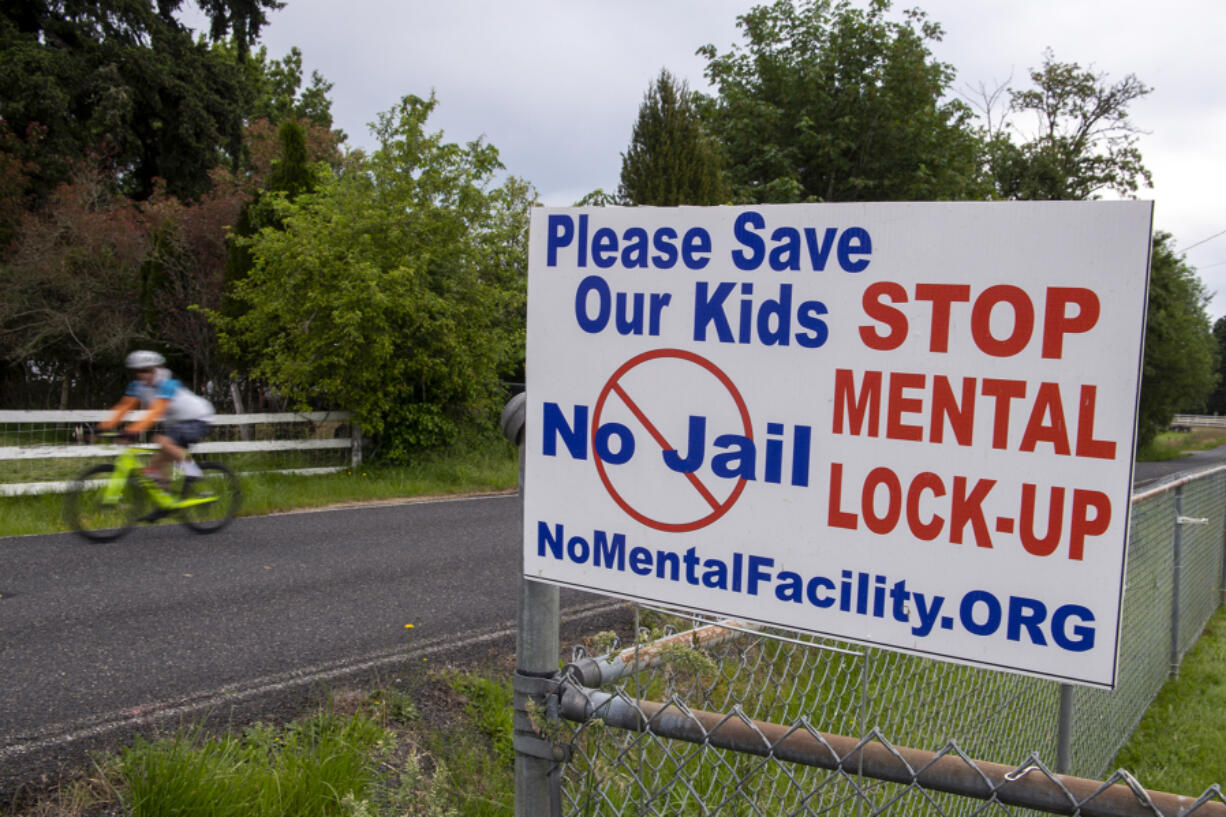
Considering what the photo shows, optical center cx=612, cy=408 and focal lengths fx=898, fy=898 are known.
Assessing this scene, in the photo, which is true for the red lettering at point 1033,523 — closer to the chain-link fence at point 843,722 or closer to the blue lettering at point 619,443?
the chain-link fence at point 843,722

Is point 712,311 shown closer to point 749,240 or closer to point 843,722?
point 749,240

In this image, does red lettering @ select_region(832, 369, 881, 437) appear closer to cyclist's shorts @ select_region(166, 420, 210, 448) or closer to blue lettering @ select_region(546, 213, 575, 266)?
blue lettering @ select_region(546, 213, 575, 266)

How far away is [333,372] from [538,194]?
368 inches

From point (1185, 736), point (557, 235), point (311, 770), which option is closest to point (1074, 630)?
point (557, 235)

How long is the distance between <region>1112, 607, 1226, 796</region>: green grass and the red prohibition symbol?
3.76 meters

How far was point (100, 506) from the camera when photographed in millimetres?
8516

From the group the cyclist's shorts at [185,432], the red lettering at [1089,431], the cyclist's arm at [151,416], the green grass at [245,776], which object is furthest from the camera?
the cyclist's shorts at [185,432]

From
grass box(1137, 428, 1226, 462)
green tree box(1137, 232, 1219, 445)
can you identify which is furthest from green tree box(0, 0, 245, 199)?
green tree box(1137, 232, 1219, 445)

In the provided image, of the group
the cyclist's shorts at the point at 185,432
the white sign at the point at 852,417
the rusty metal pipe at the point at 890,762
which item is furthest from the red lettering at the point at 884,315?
the cyclist's shorts at the point at 185,432

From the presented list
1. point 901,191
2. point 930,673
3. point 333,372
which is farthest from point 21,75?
point 930,673

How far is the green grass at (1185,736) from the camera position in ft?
14.3

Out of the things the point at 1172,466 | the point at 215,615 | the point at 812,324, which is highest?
the point at 812,324

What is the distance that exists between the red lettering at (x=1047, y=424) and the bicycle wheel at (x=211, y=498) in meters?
8.98

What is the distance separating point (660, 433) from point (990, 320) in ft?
1.92
